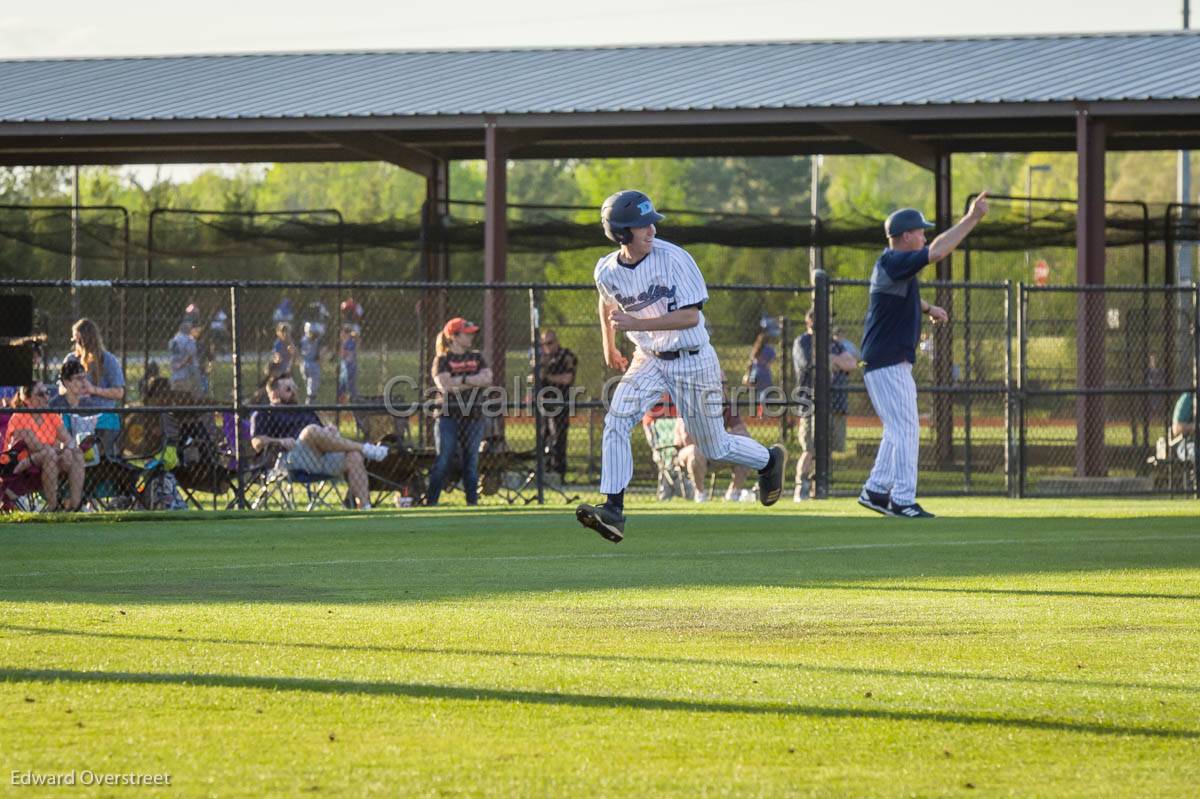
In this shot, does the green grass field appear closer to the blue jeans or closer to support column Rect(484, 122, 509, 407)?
the blue jeans

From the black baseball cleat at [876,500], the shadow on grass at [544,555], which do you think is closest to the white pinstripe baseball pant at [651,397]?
the shadow on grass at [544,555]

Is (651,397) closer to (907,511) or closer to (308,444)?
(907,511)

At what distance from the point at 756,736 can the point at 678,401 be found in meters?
5.31

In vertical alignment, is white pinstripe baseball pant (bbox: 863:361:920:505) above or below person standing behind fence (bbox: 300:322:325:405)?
below

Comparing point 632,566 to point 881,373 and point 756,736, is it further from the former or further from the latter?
point 756,736

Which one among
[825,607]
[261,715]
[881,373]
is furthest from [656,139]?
[261,715]

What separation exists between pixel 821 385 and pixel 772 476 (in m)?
5.80

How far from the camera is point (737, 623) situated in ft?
25.3

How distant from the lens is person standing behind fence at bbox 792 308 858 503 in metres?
18.2

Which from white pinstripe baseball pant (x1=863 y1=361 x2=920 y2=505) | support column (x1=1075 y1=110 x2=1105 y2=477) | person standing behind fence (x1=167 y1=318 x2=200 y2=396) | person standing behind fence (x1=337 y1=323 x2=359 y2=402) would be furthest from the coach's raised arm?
person standing behind fence (x1=337 y1=323 x2=359 y2=402)

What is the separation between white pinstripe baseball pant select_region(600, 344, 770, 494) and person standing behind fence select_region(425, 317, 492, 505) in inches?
284

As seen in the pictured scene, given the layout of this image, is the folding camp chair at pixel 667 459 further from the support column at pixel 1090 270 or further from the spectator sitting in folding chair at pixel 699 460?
the support column at pixel 1090 270

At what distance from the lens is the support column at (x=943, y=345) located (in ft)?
78.6

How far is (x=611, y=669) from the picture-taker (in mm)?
6414
